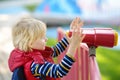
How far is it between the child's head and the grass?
2.41m

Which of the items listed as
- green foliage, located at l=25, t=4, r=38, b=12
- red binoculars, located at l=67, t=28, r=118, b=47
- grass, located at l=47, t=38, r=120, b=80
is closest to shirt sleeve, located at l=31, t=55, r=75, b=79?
red binoculars, located at l=67, t=28, r=118, b=47

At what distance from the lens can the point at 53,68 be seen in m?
1.78

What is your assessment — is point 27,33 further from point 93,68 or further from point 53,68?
point 93,68

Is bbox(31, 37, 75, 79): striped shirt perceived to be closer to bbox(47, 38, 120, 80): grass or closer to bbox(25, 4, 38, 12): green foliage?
bbox(47, 38, 120, 80): grass

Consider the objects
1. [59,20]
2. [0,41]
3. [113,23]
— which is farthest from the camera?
[59,20]

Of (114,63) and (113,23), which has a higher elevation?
(113,23)

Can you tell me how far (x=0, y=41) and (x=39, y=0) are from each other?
197 cm

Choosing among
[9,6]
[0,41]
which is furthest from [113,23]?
[0,41]

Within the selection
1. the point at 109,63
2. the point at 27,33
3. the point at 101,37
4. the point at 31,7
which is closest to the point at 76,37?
the point at 101,37

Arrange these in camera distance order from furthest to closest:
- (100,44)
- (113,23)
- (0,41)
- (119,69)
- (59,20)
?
(59,20) → (113,23) → (119,69) → (0,41) → (100,44)

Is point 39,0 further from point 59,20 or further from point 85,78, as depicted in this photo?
point 85,78

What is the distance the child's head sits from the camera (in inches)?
73.0

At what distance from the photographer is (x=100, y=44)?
181cm

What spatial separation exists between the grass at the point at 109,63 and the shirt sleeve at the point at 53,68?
2.45 meters
